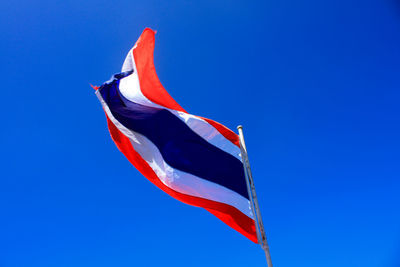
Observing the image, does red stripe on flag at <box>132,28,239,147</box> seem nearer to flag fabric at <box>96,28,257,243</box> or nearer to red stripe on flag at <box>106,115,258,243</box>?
flag fabric at <box>96,28,257,243</box>

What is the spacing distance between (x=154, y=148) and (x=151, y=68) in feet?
6.71

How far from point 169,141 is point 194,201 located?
152cm

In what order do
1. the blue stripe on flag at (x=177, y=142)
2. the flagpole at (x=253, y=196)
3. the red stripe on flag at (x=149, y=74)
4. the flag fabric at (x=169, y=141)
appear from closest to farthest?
the flagpole at (x=253, y=196) < the flag fabric at (x=169, y=141) < the blue stripe on flag at (x=177, y=142) < the red stripe on flag at (x=149, y=74)

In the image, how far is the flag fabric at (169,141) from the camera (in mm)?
5426

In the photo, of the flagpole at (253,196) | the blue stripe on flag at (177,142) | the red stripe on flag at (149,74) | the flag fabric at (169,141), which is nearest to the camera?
the flagpole at (253,196)

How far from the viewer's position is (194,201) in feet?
17.7

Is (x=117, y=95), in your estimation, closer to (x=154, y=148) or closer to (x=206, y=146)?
(x=154, y=148)

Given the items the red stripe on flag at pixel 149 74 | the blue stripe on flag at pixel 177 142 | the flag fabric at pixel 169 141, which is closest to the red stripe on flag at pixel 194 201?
the flag fabric at pixel 169 141

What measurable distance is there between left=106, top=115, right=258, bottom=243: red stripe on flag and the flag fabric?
0.02 meters

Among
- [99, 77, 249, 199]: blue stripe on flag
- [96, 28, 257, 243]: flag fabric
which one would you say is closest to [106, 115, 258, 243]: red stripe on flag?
[96, 28, 257, 243]: flag fabric

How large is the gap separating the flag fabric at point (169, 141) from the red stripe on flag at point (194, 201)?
2 cm

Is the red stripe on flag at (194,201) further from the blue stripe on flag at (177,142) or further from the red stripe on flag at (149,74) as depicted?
the red stripe on flag at (149,74)

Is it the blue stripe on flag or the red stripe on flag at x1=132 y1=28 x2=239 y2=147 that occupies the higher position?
the red stripe on flag at x1=132 y1=28 x2=239 y2=147

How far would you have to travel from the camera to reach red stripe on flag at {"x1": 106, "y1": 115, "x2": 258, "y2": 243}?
16.0 feet
